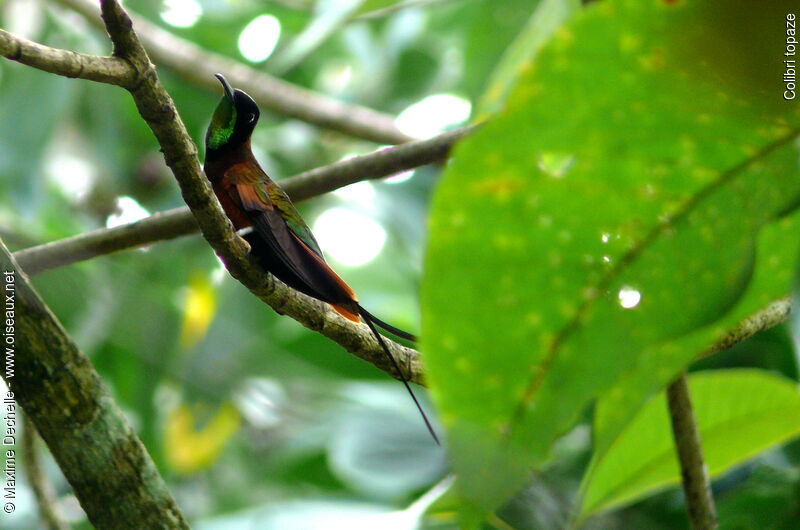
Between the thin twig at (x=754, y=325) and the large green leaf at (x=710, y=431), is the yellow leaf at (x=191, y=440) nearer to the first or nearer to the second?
the large green leaf at (x=710, y=431)

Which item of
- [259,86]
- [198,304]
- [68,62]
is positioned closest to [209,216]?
[68,62]

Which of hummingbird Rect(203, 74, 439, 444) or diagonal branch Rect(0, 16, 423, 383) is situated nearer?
diagonal branch Rect(0, 16, 423, 383)

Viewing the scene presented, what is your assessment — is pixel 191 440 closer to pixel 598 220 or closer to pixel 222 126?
pixel 222 126

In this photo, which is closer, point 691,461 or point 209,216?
point 209,216

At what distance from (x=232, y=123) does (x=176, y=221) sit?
51cm

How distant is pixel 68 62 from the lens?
1428mm

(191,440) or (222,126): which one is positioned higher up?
(191,440)

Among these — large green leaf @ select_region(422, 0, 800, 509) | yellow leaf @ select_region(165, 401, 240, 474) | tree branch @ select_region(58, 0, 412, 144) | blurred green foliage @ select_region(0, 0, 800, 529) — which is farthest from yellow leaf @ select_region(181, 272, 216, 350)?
large green leaf @ select_region(422, 0, 800, 509)

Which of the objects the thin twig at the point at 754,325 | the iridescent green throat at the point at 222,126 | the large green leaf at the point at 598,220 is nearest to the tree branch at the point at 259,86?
the iridescent green throat at the point at 222,126

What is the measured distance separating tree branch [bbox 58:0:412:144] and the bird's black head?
1512 mm

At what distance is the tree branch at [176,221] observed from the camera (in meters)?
2.43

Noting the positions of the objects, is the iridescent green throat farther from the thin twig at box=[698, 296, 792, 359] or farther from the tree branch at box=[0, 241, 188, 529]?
the thin twig at box=[698, 296, 792, 359]

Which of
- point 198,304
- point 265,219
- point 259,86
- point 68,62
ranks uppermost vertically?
point 259,86

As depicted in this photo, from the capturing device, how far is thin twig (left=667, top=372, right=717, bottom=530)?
1977mm
